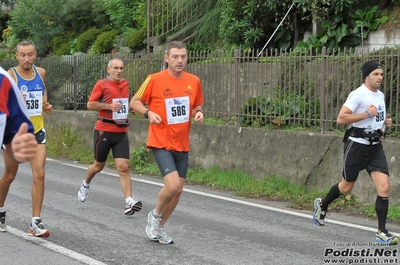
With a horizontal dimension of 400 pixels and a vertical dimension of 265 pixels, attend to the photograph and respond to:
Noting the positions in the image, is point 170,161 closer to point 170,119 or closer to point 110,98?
point 170,119

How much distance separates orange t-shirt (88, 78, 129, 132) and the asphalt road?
1.07 meters

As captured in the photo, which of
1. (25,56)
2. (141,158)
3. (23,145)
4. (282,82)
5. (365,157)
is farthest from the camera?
(141,158)

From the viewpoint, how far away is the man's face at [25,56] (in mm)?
8156

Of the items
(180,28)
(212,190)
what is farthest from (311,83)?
(180,28)

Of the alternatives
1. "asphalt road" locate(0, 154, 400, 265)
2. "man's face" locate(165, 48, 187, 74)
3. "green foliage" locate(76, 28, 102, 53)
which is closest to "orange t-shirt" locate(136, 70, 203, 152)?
"man's face" locate(165, 48, 187, 74)

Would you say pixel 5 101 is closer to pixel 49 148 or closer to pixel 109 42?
pixel 49 148

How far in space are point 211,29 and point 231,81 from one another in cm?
626

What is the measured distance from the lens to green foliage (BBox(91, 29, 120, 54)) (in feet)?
78.9

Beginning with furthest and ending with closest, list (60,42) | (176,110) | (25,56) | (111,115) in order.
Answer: (60,42) → (111,115) → (25,56) → (176,110)

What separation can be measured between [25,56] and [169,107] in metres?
1.79

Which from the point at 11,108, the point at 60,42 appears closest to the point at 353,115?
the point at 11,108

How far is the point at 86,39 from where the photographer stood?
25219 millimetres

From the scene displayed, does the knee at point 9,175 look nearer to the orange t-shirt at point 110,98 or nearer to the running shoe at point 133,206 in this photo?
the running shoe at point 133,206

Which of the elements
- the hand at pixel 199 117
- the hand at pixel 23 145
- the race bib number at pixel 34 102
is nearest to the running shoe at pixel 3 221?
the race bib number at pixel 34 102
